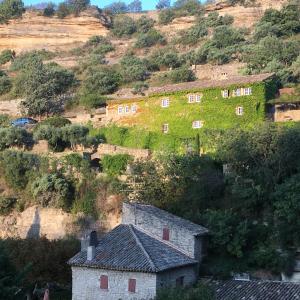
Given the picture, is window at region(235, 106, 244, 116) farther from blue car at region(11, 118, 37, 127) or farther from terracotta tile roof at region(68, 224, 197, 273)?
blue car at region(11, 118, 37, 127)

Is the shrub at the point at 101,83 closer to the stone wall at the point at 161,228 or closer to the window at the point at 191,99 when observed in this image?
the window at the point at 191,99

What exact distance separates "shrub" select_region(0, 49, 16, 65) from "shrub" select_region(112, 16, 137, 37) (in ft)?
56.0

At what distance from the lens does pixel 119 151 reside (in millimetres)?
44188

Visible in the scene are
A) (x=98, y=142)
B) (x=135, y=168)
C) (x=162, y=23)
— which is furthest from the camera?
(x=162, y=23)

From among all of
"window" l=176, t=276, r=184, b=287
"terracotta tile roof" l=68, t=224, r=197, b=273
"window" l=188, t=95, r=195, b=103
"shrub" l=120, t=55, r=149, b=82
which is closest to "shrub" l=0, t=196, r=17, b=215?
"terracotta tile roof" l=68, t=224, r=197, b=273

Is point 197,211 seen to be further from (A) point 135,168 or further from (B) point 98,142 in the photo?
(B) point 98,142

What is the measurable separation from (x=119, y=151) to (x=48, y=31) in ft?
208

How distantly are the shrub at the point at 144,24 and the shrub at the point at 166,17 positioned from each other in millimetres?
1595

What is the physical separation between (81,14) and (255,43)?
41.6m

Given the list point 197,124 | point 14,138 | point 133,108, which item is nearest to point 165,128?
point 197,124

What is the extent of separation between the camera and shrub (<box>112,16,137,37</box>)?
101312 millimetres

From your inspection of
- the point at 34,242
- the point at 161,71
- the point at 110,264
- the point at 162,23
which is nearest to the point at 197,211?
the point at 110,264

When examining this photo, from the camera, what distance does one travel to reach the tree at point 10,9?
10400cm

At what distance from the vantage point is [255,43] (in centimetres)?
7312
